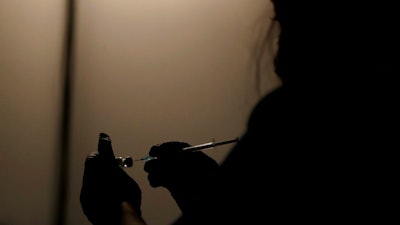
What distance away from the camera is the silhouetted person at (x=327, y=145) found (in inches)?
13.4

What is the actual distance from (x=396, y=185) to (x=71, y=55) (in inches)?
28.1

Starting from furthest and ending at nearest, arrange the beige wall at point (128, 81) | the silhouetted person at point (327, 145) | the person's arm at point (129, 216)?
the beige wall at point (128, 81) < the person's arm at point (129, 216) < the silhouetted person at point (327, 145)

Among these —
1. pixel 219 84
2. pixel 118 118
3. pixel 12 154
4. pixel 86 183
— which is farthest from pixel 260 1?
pixel 12 154

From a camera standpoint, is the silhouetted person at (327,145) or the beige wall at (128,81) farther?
the beige wall at (128,81)

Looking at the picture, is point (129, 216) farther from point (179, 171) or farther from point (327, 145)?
point (327, 145)

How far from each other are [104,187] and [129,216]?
0.07m

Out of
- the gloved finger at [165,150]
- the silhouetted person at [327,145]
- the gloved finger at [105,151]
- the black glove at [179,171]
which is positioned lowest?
the black glove at [179,171]

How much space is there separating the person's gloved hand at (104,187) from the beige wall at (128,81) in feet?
0.69

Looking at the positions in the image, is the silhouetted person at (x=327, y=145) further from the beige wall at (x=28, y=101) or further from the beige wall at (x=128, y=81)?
the beige wall at (x=28, y=101)

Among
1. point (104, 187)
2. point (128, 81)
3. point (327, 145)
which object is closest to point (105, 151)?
point (104, 187)

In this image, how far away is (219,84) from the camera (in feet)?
2.80

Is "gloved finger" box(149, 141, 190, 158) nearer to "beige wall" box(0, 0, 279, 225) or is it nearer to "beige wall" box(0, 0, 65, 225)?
"beige wall" box(0, 0, 279, 225)

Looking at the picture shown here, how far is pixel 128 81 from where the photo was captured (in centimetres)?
87

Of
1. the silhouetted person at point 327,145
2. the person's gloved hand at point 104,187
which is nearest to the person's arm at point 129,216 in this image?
the person's gloved hand at point 104,187
